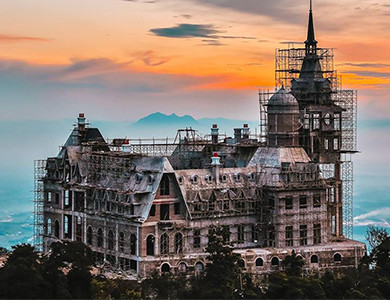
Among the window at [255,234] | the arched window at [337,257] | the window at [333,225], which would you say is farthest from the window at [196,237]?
the window at [333,225]

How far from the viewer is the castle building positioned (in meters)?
147

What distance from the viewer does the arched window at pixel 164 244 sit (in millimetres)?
146125

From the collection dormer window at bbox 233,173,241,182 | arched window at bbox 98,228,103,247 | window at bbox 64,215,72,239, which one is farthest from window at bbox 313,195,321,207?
window at bbox 64,215,72,239

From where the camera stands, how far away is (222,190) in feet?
499

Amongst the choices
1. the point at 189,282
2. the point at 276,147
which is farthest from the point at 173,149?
the point at 189,282

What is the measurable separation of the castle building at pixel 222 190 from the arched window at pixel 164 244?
13 cm

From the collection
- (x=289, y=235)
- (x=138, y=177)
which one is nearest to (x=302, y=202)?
(x=289, y=235)

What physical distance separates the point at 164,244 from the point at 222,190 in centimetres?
1174

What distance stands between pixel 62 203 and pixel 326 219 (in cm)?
3819

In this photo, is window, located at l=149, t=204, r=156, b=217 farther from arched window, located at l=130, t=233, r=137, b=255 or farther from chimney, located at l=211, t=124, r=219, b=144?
chimney, located at l=211, t=124, r=219, b=144

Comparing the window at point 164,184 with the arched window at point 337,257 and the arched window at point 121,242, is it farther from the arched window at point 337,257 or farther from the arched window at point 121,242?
the arched window at point 337,257

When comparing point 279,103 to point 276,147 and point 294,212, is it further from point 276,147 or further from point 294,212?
point 294,212

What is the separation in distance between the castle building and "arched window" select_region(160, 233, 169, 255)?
13 centimetres

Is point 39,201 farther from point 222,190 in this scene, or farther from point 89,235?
point 222,190
